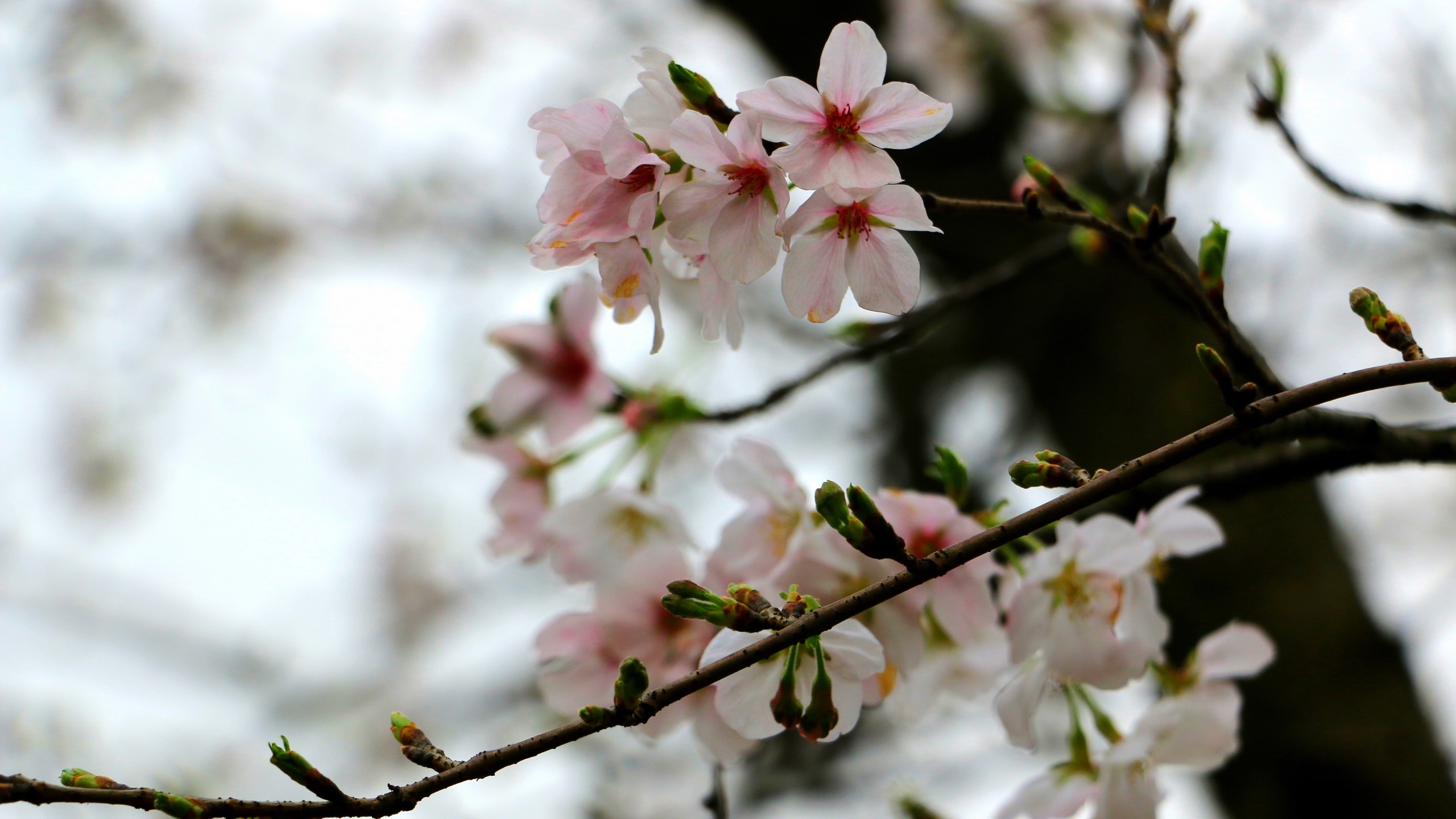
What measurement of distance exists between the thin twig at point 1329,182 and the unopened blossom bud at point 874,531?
0.78m

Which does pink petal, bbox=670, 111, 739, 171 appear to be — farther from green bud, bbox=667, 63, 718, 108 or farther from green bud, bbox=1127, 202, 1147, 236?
green bud, bbox=1127, 202, 1147, 236

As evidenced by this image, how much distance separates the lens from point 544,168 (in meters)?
0.74

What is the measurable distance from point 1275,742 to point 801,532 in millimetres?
1156

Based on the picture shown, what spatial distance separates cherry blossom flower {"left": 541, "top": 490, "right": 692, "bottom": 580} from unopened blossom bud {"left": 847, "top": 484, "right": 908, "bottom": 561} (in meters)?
0.48

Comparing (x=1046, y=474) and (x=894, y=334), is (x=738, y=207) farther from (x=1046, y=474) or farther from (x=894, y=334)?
(x=894, y=334)

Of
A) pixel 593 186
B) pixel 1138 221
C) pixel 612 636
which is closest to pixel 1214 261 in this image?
A: pixel 1138 221

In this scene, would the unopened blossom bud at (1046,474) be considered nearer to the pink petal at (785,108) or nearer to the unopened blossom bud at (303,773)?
the pink petal at (785,108)

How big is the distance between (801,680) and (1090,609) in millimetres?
307

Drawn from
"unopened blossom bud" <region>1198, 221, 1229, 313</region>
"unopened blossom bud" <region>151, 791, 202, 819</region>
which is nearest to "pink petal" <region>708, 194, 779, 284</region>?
"unopened blossom bud" <region>1198, 221, 1229, 313</region>

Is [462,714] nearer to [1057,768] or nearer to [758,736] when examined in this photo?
[1057,768]

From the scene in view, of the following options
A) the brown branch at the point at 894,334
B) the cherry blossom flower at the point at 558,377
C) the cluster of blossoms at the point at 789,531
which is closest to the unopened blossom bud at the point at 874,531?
the cluster of blossoms at the point at 789,531

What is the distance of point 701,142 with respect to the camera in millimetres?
620

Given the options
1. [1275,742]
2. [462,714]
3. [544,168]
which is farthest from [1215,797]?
[462,714]

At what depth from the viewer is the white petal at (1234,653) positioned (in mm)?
1011
